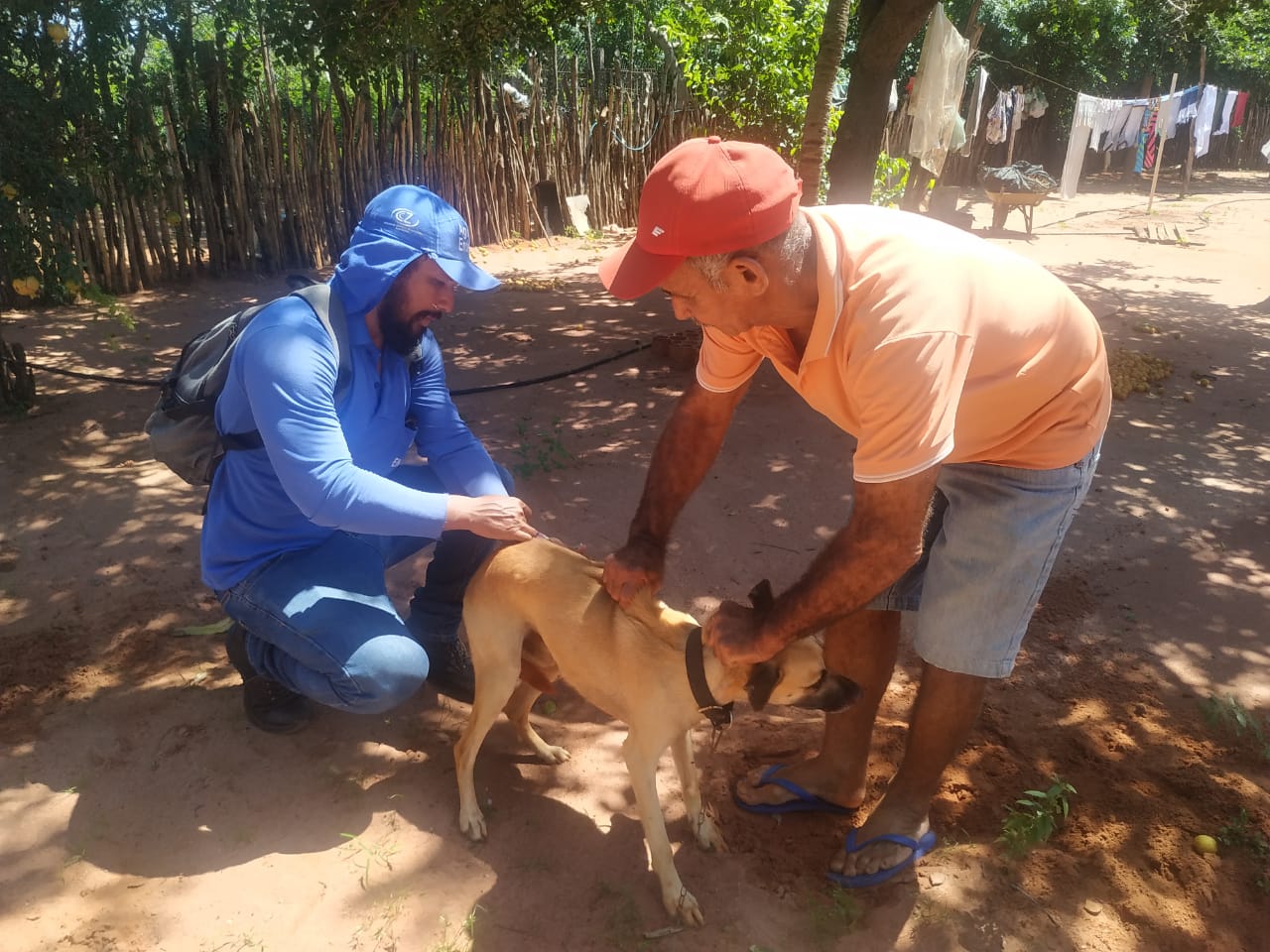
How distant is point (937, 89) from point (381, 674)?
13.1m

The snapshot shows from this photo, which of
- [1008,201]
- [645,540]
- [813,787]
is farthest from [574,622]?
[1008,201]

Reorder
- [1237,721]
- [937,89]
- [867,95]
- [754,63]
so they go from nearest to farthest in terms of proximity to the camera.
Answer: [1237,721]
[867,95]
[754,63]
[937,89]

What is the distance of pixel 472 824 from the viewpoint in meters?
2.86

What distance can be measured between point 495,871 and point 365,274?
195 centimetres

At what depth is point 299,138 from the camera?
33.9 feet

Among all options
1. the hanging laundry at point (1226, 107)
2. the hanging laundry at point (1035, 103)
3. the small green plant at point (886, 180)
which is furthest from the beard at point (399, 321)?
the hanging laundry at point (1226, 107)

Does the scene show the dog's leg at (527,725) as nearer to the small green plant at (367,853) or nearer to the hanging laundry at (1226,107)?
the small green plant at (367,853)

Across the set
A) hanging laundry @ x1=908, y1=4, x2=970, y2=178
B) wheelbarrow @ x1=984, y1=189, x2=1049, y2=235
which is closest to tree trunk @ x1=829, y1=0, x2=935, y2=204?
hanging laundry @ x1=908, y1=4, x2=970, y2=178

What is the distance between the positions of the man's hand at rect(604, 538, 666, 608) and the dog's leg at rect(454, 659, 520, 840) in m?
0.46

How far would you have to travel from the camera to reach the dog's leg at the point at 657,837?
2.54m

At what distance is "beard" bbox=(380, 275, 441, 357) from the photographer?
2.99 m

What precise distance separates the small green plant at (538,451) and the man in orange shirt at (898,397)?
8.81 ft

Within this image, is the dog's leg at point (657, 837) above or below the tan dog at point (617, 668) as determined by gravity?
below

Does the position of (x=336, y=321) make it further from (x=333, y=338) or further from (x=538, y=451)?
(x=538, y=451)
